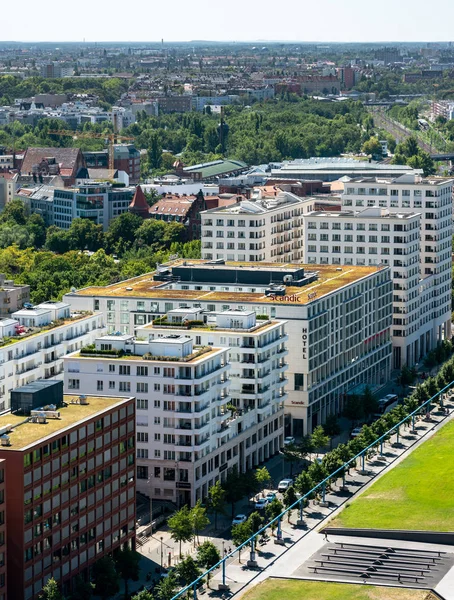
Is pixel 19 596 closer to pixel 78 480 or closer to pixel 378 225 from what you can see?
pixel 78 480

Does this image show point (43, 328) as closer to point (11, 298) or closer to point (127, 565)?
point (11, 298)

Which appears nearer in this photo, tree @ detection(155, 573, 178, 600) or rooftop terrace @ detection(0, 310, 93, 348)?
tree @ detection(155, 573, 178, 600)

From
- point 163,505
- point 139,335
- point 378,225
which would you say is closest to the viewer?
point 163,505

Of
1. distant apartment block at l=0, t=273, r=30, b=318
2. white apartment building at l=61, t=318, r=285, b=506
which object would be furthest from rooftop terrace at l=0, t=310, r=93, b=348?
distant apartment block at l=0, t=273, r=30, b=318

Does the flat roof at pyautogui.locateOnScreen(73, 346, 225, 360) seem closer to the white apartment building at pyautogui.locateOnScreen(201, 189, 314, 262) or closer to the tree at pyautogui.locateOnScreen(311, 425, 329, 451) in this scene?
the tree at pyautogui.locateOnScreen(311, 425, 329, 451)

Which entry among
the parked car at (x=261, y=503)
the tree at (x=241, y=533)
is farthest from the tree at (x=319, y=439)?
the tree at (x=241, y=533)

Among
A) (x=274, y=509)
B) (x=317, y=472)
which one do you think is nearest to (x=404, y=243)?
(x=317, y=472)

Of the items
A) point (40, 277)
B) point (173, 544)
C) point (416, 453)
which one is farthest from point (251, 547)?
point (40, 277)
